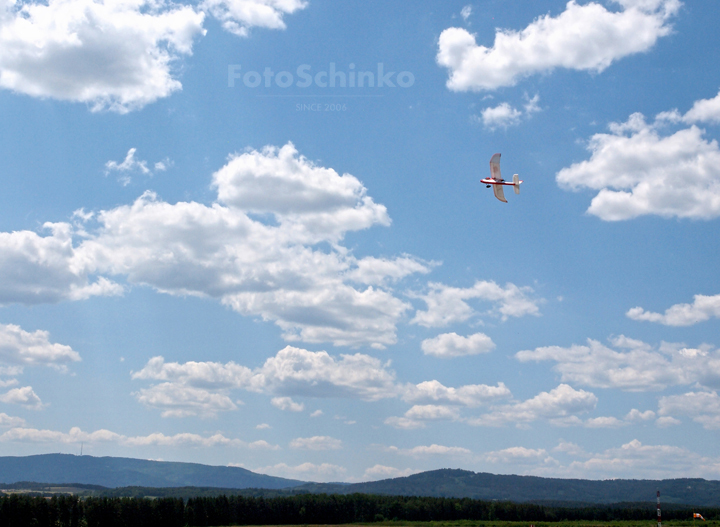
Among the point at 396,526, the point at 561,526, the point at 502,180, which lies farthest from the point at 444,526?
the point at 502,180

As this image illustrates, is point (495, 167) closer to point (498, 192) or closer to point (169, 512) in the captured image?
point (498, 192)

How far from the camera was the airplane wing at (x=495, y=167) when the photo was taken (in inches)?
2947

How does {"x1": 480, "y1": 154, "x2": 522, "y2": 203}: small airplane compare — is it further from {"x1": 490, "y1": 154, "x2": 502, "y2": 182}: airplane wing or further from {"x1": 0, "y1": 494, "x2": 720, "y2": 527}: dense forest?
{"x1": 0, "y1": 494, "x2": 720, "y2": 527}: dense forest

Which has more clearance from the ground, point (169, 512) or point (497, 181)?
point (497, 181)

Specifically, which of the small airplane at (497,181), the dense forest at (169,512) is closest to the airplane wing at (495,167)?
the small airplane at (497,181)

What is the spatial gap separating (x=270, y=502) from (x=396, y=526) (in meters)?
47.2

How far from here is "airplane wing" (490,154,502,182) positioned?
74.8 meters

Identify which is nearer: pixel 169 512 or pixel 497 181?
pixel 497 181

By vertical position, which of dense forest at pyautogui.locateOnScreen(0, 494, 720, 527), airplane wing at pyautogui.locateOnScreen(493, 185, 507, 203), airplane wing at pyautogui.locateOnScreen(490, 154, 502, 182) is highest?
airplane wing at pyautogui.locateOnScreen(490, 154, 502, 182)

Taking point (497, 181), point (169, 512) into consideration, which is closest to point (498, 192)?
point (497, 181)

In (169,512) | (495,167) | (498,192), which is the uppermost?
(495,167)

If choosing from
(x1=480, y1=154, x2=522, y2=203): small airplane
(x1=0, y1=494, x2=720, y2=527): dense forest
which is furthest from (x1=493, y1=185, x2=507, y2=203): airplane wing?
(x1=0, y1=494, x2=720, y2=527): dense forest

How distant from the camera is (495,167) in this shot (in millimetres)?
75812

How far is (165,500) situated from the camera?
158 m
